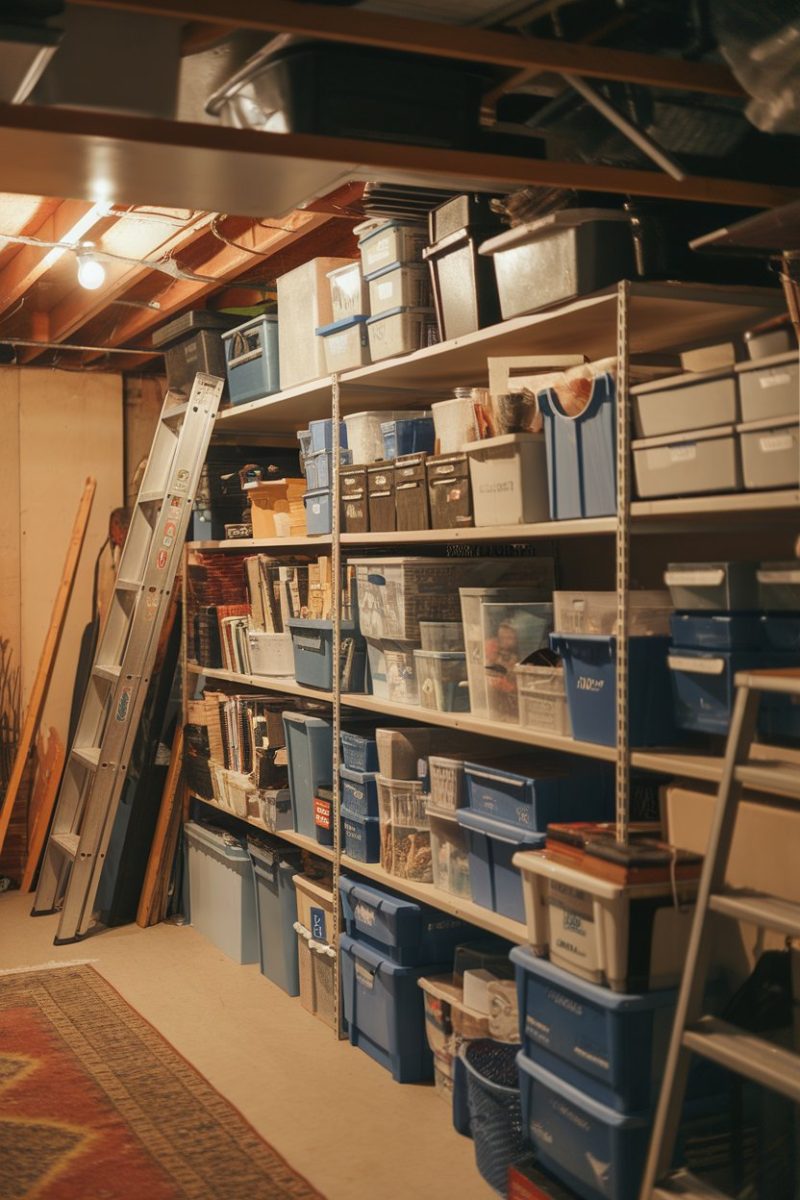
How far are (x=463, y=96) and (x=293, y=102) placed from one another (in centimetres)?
39

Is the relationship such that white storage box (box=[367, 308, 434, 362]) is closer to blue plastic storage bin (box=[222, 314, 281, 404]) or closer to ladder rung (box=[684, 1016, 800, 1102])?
blue plastic storage bin (box=[222, 314, 281, 404])

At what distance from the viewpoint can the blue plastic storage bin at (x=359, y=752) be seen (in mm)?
4539

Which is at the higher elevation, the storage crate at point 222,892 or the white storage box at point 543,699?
the white storage box at point 543,699

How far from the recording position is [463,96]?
9.61 ft

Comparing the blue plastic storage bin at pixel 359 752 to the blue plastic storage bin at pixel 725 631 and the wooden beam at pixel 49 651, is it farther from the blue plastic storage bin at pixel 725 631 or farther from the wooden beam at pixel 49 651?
the wooden beam at pixel 49 651

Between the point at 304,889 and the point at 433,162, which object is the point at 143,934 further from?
the point at 433,162

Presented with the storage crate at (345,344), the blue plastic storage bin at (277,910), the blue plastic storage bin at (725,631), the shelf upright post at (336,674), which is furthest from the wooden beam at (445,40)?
the blue plastic storage bin at (277,910)

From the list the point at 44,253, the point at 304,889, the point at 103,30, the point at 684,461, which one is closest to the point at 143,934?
the point at 304,889

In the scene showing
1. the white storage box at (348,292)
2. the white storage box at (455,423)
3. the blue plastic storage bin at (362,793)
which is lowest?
the blue plastic storage bin at (362,793)

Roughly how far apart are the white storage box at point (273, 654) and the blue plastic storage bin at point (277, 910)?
715mm

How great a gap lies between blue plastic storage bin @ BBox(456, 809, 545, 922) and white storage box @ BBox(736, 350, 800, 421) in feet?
4.36

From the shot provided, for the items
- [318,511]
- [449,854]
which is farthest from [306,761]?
[449,854]

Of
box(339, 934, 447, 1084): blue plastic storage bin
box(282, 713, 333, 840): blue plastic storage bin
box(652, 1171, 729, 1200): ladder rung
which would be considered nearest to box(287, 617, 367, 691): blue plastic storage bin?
box(282, 713, 333, 840): blue plastic storage bin

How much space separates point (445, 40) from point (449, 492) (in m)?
1.67
